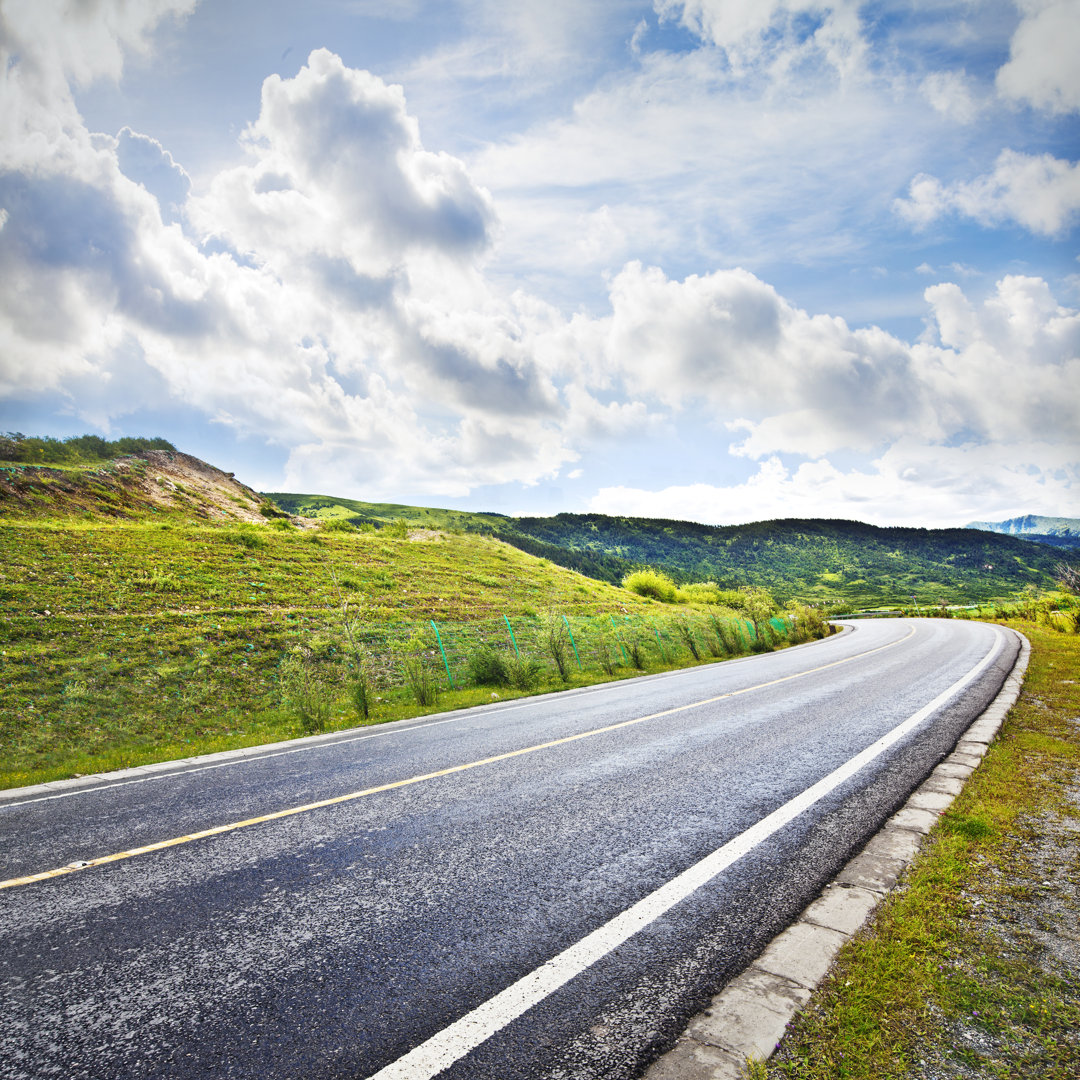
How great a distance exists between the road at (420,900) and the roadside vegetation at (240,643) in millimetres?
3688

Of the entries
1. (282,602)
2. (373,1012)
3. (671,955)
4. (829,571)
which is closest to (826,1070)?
(671,955)

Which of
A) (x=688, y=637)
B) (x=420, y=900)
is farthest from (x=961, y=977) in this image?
(x=688, y=637)

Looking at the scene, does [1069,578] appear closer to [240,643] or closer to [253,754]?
[253,754]

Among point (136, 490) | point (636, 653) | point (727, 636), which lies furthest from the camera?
point (136, 490)

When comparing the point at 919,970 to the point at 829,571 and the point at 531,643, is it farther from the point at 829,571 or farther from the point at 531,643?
the point at 829,571

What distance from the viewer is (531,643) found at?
58.6 feet

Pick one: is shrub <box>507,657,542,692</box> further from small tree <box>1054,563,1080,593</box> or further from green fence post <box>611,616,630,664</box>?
small tree <box>1054,563,1080,593</box>

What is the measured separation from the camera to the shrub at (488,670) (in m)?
13.5

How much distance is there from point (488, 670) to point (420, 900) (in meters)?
10.6

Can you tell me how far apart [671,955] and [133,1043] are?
2.17 m

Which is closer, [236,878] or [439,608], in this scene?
[236,878]

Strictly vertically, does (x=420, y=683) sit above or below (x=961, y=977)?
below

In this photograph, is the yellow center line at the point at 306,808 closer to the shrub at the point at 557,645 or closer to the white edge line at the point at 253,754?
the white edge line at the point at 253,754

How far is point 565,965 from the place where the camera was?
247 centimetres
